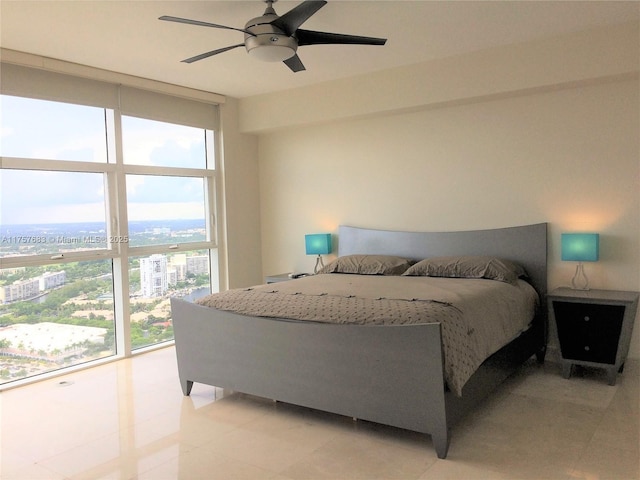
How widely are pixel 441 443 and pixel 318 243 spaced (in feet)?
9.55

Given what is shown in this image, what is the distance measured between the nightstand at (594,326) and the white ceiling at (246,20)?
1884 mm

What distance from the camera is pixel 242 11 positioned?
314cm

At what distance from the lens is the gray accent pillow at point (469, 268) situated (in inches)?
149

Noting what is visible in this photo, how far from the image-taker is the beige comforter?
8.70ft

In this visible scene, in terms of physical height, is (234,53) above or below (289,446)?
above

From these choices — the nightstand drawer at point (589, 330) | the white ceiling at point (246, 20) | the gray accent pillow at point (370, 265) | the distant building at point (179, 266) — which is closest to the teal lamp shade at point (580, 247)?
the nightstand drawer at point (589, 330)

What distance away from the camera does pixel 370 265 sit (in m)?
4.46

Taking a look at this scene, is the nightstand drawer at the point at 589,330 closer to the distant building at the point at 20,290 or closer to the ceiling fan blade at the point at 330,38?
the ceiling fan blade at the point at 330,38

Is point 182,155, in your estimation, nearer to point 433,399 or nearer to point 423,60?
point 423,60

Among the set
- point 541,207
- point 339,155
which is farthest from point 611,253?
point 339,155

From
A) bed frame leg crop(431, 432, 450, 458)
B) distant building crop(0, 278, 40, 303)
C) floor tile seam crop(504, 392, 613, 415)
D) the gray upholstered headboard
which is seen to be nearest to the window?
distant building crop(0, 278, 40, 303)

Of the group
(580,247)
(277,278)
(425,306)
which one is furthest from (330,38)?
(277,278)

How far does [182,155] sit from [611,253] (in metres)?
3.90

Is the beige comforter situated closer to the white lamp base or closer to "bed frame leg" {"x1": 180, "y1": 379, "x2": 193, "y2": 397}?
the white lamp base
